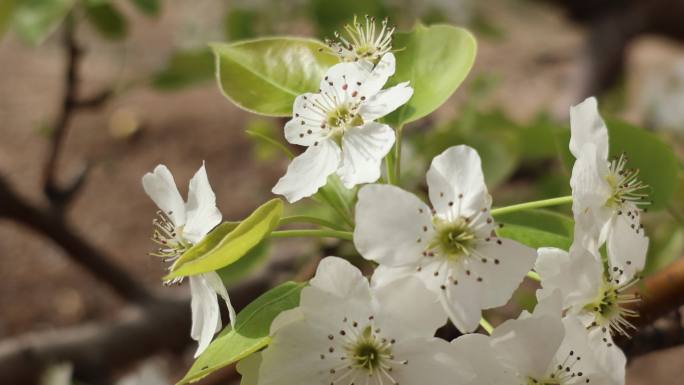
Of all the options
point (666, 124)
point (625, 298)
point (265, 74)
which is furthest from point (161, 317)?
point (666, 124)

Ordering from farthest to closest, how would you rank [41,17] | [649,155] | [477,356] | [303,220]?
1. [41,17]
2. [649,155]
3. [303,220]
4. [477,356]

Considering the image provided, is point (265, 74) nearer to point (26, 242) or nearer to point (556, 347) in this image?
point (556, 347)

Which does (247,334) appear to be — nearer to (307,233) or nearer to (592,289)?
(307,233)

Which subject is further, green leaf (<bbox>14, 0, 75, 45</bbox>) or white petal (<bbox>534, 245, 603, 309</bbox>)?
green leaf (<bbox>14, 0, 75, 45</bbox>)

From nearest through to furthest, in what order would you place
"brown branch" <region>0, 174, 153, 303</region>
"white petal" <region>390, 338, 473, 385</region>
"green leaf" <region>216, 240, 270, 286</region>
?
1. "white petal" <region>390, 338, 473, 385</region>
2. "green leaf" <region>216, 240, 270, 286</region>
3. "brown branch" <region>0, 174, 153, 303</region>

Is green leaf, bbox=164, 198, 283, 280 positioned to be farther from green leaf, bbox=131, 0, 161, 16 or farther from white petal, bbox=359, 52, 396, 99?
green leaf, bbox=131, 0, 161, 16

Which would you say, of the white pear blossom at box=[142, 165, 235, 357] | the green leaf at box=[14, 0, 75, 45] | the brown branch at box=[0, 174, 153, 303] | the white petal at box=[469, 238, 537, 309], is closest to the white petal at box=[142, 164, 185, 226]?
the white pear blossom at box=[142, 165, 235, 357]

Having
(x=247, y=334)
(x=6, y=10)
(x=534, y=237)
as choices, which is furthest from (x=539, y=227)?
(x=6, y=10)
